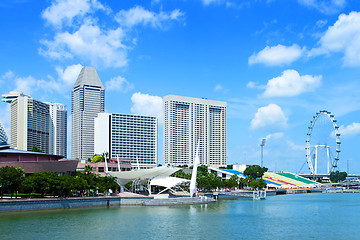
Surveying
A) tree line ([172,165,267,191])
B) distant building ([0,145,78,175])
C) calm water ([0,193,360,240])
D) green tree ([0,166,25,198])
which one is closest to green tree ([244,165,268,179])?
tree line ([172,165,267,191])

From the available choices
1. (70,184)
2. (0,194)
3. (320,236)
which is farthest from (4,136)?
(320,236)

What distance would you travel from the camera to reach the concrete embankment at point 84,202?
193ft

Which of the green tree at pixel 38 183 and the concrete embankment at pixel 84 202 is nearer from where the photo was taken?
the concrete embankment at pixel 84 202

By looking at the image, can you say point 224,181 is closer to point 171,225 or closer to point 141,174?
point 141,174

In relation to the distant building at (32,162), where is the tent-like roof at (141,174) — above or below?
below

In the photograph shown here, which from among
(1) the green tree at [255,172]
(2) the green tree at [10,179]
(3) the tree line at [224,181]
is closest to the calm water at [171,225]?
(2) the green tree at [10,179]

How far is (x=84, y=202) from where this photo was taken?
69.8 metres

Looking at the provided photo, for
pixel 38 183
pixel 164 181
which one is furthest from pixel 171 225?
pixel 164 181

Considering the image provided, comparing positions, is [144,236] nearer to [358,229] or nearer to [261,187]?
[358,229]

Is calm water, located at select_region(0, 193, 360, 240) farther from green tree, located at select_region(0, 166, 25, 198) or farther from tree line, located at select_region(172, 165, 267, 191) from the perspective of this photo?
tree line, located at select_region(172, 165, 267, 191)

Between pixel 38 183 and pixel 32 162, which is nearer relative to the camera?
pixel 38 183

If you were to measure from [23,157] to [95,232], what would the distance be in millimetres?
44958

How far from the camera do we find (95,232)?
146ft

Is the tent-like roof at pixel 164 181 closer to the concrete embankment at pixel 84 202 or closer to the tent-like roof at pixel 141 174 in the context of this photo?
the tent-like roof at pixel 141 174
